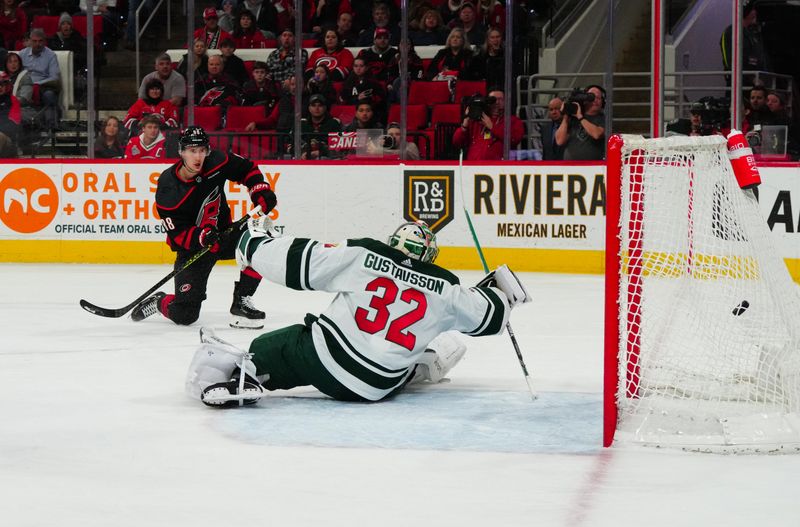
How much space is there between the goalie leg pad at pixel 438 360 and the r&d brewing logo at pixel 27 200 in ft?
19.6

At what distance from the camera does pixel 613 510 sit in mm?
2906

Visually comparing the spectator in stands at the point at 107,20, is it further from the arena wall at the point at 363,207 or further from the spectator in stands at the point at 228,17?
the arena wall at the point at 363,207

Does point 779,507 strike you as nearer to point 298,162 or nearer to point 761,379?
point 761,379

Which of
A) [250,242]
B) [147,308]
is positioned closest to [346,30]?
[147,308]

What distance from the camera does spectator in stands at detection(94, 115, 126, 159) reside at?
9688mm

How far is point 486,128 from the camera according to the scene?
9195 millimetres

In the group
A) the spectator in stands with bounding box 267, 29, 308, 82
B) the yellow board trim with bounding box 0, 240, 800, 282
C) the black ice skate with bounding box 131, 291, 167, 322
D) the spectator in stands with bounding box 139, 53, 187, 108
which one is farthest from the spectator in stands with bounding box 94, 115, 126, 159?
the black ice skate with bounding box 131, 291, 167, 322

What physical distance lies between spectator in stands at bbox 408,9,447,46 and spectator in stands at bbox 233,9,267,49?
4.13 feet

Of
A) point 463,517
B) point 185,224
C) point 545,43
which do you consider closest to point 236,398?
point 463,517

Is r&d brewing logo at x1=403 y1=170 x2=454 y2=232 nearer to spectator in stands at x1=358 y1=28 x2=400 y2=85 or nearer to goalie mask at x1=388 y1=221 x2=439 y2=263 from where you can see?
spectator in stands at x1=358 y1=28 x2=400 y2=85

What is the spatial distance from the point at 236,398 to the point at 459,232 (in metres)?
5.34

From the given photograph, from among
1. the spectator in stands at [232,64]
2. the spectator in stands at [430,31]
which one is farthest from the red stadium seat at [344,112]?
the spectator in stands at [232,64]

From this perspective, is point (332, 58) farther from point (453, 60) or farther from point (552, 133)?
point (552, 133)

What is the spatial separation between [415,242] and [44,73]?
22.4ft
